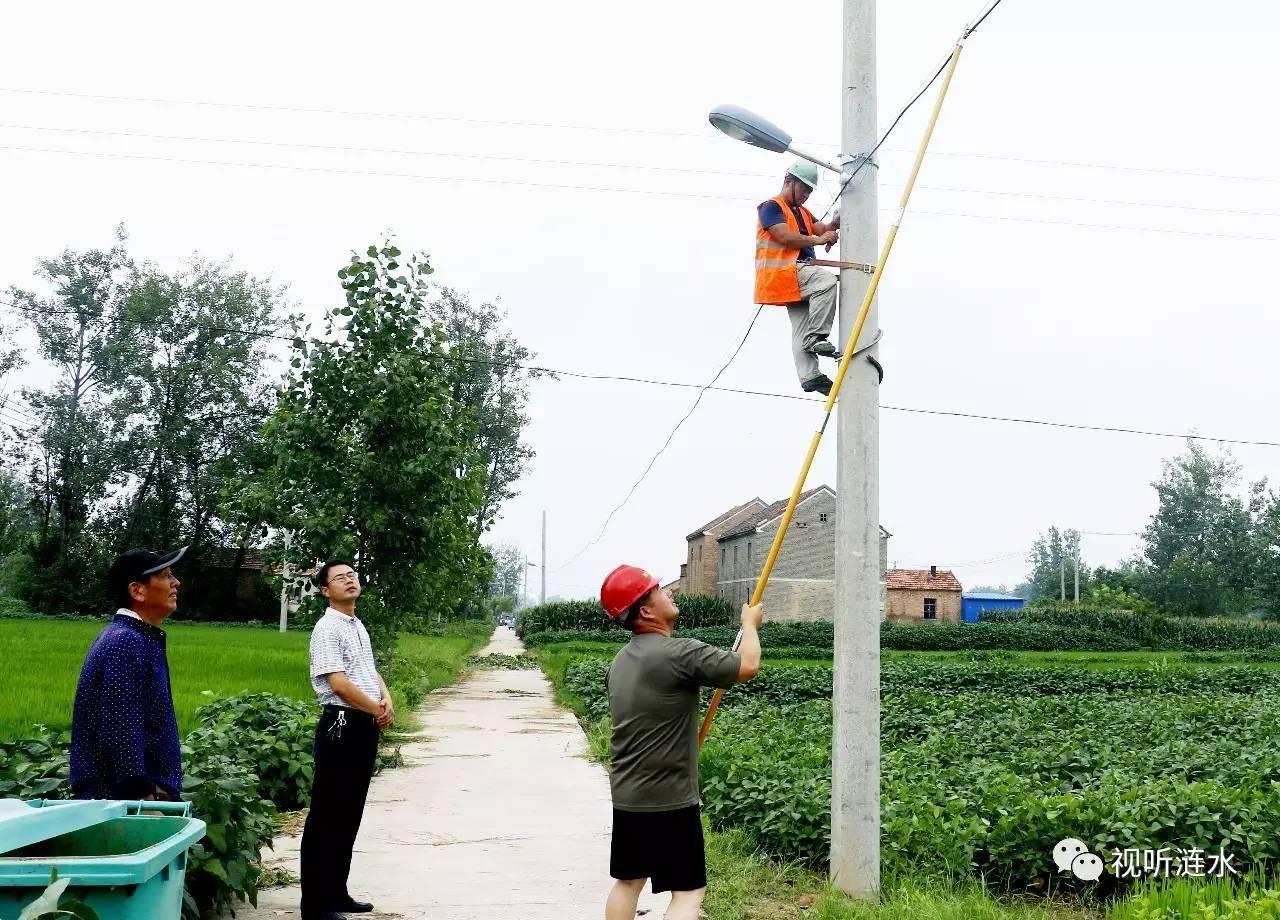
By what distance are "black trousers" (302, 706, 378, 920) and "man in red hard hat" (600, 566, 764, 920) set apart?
2.04 m

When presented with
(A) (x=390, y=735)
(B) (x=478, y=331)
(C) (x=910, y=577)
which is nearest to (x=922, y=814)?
(A) (x=390, y=735)

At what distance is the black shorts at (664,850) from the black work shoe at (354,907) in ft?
6.96

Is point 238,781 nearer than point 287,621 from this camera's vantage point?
Yes

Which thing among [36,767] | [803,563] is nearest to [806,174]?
[36,767]

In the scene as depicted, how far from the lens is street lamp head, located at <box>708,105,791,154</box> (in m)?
6.47

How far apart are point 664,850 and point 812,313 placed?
3175 mm

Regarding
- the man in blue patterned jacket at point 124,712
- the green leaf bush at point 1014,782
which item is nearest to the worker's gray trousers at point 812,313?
the green leaf bush at point 1014,782

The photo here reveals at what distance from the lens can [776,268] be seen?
6.52 m

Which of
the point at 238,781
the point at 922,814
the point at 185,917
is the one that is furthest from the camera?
the point at 922,814

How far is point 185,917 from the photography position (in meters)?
5.36

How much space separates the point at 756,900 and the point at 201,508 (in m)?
53.0

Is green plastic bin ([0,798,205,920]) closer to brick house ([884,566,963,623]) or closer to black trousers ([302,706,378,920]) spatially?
black trousers ([302,706,378,920])

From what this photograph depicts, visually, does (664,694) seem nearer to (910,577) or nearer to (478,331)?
(478,331)

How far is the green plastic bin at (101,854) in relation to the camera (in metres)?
3.18
